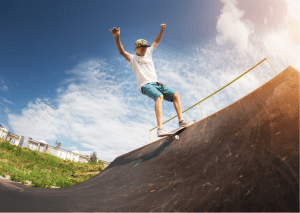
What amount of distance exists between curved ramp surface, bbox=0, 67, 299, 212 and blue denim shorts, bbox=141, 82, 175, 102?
4.20 ft

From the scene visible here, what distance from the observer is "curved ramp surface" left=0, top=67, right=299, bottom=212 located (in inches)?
36.8

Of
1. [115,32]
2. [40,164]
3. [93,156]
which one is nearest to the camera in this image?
[115,32]

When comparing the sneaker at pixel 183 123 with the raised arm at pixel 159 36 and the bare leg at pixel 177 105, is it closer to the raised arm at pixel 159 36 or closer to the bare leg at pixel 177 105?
the bare leg at pixel 177 105

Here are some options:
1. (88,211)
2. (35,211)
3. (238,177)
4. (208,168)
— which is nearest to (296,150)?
(238,177)

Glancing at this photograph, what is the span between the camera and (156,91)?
9.61ft

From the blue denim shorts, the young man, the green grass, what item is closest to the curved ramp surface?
the young man

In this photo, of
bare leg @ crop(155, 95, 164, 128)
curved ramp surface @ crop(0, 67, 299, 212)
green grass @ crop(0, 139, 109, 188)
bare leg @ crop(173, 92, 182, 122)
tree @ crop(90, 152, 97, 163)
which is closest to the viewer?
curved ramp surface @ crop(0, 67, 299, 212)

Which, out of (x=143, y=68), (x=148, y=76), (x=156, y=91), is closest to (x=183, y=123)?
(x=156, y=91)

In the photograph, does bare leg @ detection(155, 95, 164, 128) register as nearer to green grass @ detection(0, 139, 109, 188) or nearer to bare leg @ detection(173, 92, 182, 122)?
bare leg @ detection(173, 92, 182, 122)

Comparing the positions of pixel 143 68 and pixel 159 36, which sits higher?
pixel 159 36

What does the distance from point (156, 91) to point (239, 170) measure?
6.58 ft

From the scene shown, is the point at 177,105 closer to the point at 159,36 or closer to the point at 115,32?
the point at 159,36

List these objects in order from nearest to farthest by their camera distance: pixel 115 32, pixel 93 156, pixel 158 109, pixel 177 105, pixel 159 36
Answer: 1. pixel 158 109
2. pixel 115 32
3. pixel 177 105
4. pixel 159 36
5. pixel 93 156

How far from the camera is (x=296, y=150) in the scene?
3.21 ft
